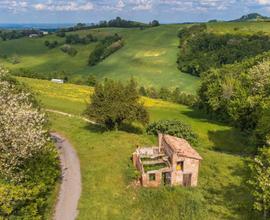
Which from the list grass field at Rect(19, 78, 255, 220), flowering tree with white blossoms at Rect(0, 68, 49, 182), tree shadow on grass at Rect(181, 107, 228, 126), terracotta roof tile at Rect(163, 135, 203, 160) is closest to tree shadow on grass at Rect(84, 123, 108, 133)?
grass field at Rect(19, 78, 255, 220)

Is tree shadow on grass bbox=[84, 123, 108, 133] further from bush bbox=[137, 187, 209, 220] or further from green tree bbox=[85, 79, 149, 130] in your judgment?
bush bbox=[137, 187, 209, 220]

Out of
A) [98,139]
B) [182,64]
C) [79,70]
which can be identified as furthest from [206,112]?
[79,70]

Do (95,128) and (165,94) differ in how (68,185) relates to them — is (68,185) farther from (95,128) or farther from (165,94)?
(165,94)

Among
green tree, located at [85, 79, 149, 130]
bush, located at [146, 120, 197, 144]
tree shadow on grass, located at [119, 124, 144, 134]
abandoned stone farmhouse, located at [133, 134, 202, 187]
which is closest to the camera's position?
abandoned stone farmhouse, located at [133, 134, 202, 187]

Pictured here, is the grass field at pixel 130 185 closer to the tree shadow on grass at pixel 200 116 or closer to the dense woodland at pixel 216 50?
the tree shadow on grass at pixel 200 116

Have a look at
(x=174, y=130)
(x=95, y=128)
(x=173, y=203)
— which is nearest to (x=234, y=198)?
(x=173, y=203)

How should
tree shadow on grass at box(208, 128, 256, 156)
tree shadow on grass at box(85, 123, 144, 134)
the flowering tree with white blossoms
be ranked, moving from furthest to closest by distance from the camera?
tree shadow on grass at box(208, 128, 256, 156) < tree shadow on grass at box(85, 123, 144, 134) < the flowering tree with white blossoms

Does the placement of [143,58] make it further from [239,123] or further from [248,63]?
[239,123]
